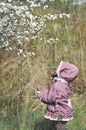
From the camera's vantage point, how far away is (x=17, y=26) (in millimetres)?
5969

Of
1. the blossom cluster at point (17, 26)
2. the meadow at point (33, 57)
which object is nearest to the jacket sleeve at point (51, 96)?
the meadow at point (33, 57)

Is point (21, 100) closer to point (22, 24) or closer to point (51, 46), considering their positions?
point (22, 24)

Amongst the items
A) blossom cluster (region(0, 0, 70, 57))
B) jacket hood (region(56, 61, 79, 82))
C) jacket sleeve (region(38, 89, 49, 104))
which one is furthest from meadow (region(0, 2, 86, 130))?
jacket hood (region(56, 61, 79, 82))

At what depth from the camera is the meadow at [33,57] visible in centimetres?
538

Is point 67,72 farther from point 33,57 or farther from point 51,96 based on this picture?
point 33,57

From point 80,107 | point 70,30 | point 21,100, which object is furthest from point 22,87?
point 70,30

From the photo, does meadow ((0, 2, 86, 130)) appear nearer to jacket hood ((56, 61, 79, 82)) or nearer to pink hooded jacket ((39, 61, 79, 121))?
pink hooded jacket ((39, 61, 79, 121))

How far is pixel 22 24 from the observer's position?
19.4 ft

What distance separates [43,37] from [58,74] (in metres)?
2.21

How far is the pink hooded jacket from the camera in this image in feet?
15.2

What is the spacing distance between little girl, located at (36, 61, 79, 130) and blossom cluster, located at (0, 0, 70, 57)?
1.27 meters

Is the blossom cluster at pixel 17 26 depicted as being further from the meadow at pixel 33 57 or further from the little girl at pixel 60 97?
the little girl at pixel 60 97

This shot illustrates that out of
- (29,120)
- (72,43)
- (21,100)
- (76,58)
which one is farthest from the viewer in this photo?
(72,43)

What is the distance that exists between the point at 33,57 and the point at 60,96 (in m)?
2.16
